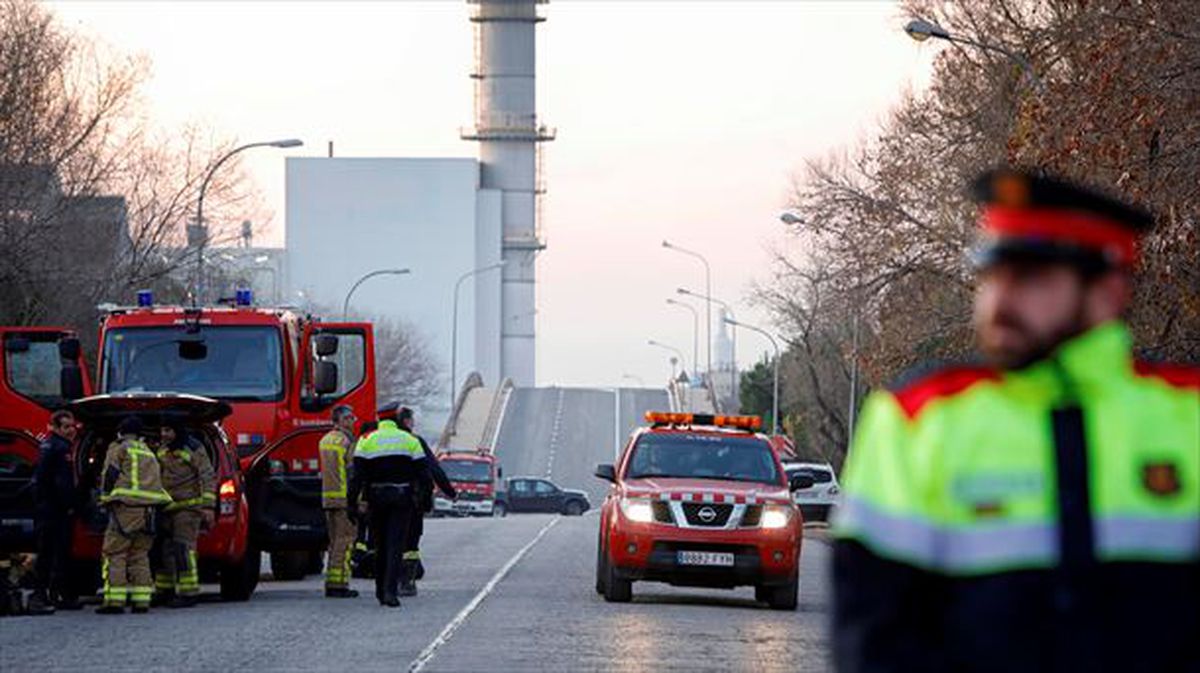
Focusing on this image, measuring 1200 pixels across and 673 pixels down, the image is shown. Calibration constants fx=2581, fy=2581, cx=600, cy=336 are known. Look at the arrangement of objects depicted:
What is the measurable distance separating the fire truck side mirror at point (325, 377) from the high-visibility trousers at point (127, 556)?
4.35 m

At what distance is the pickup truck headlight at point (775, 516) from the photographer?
24.3 metres

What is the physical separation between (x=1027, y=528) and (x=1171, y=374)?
0.62 meters

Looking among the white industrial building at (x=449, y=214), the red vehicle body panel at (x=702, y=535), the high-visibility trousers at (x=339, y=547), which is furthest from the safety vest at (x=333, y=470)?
the white industrial building at (x=449, y=214)

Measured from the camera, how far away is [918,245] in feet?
166

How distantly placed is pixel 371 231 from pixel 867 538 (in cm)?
14920

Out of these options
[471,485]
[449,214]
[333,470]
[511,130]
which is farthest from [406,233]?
[333,470]

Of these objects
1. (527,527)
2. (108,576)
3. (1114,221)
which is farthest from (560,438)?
(1114,221)

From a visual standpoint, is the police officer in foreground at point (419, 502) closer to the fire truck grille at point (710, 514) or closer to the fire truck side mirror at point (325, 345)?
the fire truck grille at point (710, 514)

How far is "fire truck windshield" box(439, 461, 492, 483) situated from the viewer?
6962 cm

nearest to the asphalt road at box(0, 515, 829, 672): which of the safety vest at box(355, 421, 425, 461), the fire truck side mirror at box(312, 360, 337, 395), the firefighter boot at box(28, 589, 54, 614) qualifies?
the firefighter boot at box(28, 589, 54, 614)

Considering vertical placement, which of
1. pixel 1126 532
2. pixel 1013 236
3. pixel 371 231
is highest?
pixel 371 231

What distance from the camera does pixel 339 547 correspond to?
980 inches

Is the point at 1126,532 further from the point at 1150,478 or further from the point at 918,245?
the point at 918,245

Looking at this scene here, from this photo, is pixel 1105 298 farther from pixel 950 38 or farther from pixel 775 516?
pixel 950 38
